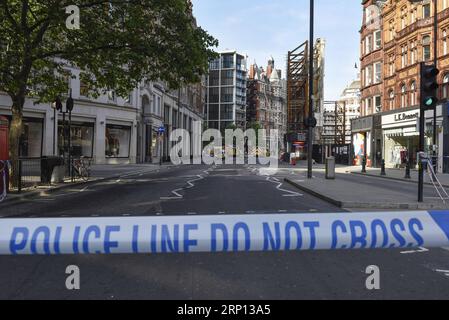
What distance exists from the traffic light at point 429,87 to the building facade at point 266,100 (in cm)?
11206

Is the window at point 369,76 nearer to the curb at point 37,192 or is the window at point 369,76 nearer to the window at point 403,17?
the window at point 403,17

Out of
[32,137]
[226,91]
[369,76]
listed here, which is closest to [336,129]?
[369,76]

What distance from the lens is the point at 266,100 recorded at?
5305 inches

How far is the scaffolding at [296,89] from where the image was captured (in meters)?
64.4

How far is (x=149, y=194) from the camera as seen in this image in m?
14.0

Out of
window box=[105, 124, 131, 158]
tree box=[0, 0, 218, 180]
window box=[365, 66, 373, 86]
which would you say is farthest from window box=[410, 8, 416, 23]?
window box=[105, 124, 131, 158]

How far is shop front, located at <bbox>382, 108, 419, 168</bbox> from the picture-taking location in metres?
34.2

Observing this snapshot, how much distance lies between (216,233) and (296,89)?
65222 millimetres

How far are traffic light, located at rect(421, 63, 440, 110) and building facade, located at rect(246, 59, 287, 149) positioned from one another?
112057 mm

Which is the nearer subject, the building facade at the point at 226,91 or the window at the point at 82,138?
the window at the point at 82,138

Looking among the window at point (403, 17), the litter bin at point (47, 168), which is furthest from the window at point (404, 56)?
the litter bin at point (47, 168)

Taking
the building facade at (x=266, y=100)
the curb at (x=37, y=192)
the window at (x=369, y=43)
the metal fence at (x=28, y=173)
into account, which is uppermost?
the building facade at (x=266, y=100)

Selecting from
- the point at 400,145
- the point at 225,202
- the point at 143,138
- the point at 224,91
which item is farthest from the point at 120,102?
the point at 224,91
